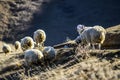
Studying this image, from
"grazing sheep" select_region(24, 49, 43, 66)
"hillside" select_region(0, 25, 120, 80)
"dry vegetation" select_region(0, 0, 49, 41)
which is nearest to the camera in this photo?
"hillside" select_region(0, 25, 120, 80)

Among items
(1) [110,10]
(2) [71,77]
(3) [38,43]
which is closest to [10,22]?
(1) [110,10]

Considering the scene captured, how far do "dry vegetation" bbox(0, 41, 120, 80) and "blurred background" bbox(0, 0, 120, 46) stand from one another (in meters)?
71.3

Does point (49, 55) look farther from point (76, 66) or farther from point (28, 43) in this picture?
point (28, 43)

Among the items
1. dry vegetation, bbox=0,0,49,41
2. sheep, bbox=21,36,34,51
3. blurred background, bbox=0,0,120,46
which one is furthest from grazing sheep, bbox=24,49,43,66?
dry vegetation, bbox=0,0,49,41

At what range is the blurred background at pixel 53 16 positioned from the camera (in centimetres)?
10725

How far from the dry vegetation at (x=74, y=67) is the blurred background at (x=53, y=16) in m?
71.3

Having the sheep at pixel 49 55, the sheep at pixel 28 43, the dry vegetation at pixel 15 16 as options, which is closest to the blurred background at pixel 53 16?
the dry vegetation at pixel 15 16

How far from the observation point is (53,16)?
116 metres

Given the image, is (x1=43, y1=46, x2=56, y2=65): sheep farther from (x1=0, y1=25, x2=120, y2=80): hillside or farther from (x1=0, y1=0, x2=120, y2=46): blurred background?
(x1=0, y1=0, x2=120, y2=46): blurred background

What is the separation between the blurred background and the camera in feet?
352

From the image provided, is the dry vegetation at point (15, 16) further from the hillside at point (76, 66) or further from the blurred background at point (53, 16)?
the hillside at point (76, 66)

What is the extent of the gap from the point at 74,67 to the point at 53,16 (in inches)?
3715

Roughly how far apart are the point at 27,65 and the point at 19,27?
84.8 m

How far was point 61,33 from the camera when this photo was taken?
106 meters
